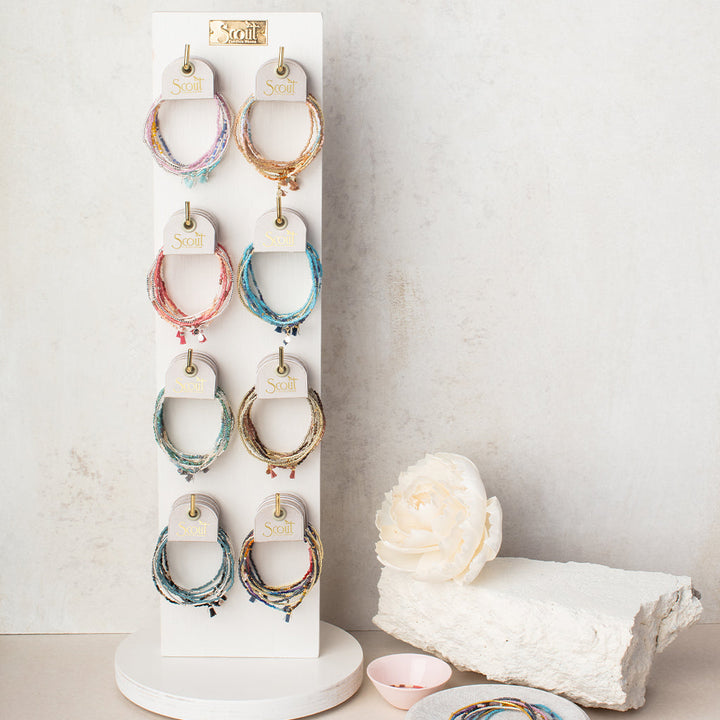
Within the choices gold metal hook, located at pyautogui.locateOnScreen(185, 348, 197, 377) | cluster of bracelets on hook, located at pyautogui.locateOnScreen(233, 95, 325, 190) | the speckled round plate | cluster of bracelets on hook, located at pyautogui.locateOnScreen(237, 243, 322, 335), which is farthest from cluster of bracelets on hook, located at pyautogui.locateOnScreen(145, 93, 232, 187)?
the speckled round plate

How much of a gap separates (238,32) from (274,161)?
0.18m

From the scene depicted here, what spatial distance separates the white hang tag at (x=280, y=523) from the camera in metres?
1.24

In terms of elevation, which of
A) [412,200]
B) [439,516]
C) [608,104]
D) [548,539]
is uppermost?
[608,104]

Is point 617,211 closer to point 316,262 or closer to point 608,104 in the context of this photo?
point 608,104

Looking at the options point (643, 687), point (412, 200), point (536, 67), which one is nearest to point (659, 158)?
point (536, 67)

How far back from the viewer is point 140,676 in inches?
48.4

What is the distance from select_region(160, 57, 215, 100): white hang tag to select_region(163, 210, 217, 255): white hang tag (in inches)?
6.2

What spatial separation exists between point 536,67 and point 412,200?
0.95ft

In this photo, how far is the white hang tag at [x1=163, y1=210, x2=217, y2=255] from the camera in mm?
1176

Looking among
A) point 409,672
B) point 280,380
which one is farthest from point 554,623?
point 280,380

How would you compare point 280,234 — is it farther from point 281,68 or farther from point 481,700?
point 481,700

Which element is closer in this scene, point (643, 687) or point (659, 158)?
point (643, 687)

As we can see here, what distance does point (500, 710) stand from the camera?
115 cm

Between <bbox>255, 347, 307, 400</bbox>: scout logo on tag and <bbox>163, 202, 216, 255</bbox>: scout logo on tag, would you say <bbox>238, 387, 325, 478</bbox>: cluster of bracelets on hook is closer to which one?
<bbox>255, 347, 307, 400</bbox>: scout logo on tag
